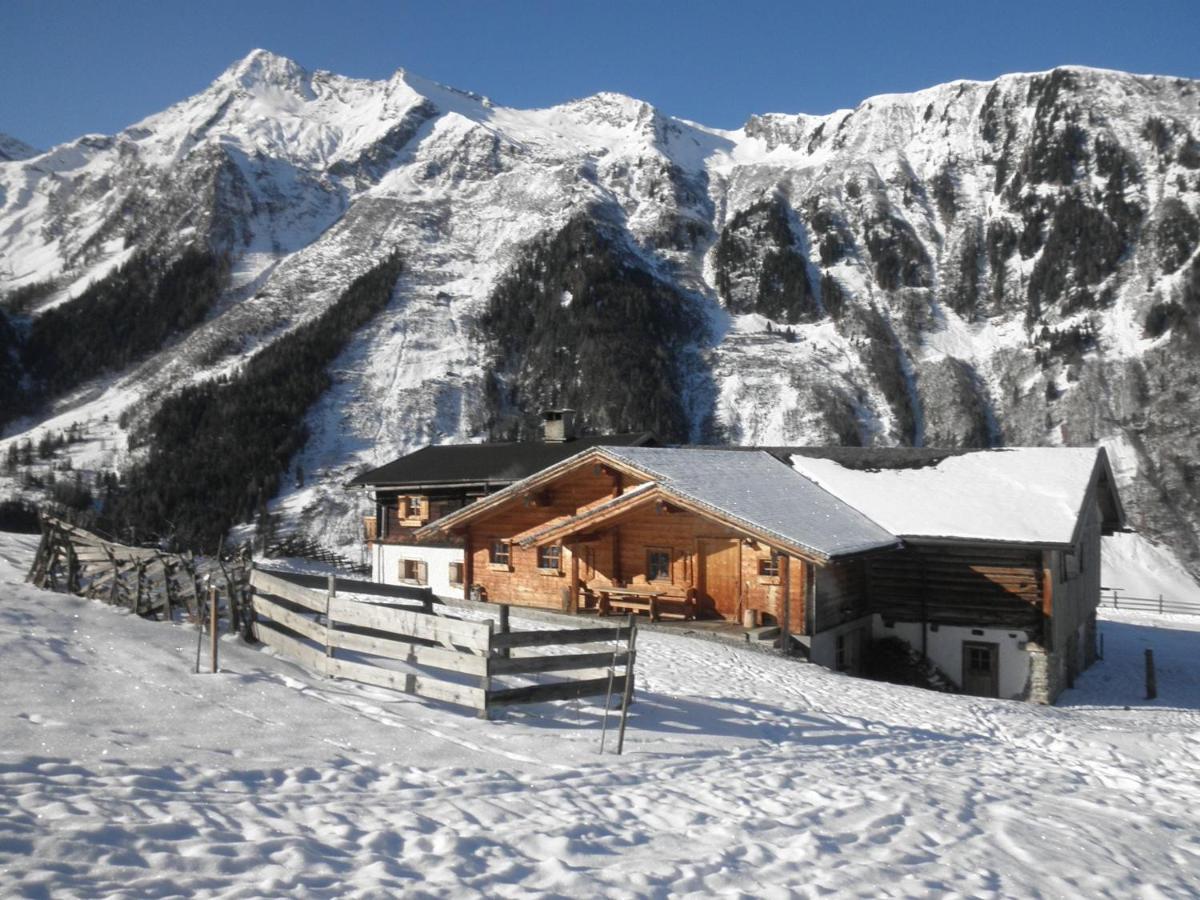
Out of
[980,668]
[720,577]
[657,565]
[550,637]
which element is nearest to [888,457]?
[980,668]

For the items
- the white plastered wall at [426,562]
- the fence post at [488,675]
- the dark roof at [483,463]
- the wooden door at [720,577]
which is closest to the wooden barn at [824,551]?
→ the wooden door at [720,577]

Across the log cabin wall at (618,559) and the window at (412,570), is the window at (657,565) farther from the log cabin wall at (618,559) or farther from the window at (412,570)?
the window at (412,570)

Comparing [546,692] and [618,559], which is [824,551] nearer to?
[618,559]

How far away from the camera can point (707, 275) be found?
13138 cm

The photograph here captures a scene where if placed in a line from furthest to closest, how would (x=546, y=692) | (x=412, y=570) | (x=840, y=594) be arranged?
(x=412, y=570) → (x=840, y=594) → (x=546, y=692)

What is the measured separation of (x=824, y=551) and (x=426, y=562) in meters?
17.6

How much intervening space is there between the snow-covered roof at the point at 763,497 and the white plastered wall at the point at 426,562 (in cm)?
959

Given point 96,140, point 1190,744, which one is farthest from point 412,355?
point 96,140

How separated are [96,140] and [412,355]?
14106 cm

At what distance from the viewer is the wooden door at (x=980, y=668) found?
22406 millimetres

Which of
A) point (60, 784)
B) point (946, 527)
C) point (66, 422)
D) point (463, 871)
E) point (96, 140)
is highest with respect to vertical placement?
point (96, 140)

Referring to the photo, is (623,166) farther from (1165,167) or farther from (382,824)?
(382,824)

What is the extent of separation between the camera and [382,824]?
23.1 feet

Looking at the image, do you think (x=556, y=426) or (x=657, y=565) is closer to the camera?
(x=657, y=565)
